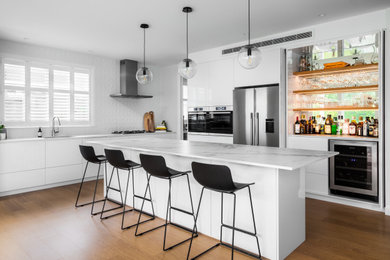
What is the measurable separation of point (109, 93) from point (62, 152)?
1824 millimetres

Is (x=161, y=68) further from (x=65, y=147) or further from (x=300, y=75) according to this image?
(x=300, y=75)

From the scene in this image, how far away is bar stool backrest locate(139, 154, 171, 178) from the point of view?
2.63 m

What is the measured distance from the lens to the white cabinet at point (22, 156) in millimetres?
4363

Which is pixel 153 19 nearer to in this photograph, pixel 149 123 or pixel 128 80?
pixel 128 80

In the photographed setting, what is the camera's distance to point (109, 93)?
621 cm

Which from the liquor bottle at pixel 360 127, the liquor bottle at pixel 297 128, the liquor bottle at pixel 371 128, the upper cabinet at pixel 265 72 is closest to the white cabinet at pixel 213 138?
the upper cabinet at pixel 265 72

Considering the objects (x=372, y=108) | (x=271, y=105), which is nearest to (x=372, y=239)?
(x=372, y=108)

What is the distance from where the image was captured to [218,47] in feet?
17.5

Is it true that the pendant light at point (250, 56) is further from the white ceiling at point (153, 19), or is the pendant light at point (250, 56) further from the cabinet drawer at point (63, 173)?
the cabinet drawer at point (63, 173)

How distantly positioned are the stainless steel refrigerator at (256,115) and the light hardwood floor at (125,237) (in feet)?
4.32

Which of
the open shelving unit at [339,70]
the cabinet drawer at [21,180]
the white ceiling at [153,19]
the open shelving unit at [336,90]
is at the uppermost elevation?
the white ceiling at [153,19]

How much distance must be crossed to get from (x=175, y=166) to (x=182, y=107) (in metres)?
3.87

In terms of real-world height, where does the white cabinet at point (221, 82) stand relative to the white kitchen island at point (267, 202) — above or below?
above

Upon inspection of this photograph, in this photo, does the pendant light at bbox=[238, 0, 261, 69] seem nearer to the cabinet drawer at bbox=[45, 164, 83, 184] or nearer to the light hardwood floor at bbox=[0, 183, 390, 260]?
the light hardwood floor at bbox=[0, 183, 390, 260]
